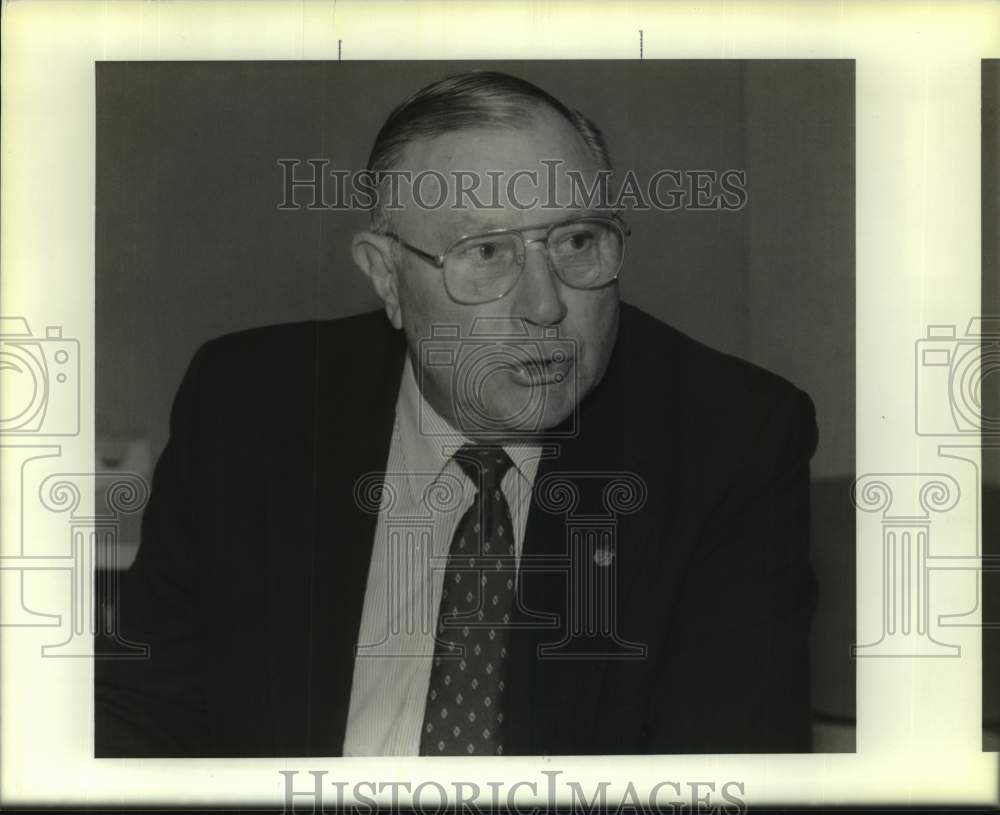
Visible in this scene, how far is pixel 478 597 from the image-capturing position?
3.17 metres

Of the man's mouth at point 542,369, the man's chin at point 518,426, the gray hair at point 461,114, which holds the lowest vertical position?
the man's chin at point 518,426

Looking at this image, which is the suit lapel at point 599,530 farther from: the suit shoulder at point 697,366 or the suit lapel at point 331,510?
the suit lapel at point 331,510

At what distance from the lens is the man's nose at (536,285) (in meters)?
3.12

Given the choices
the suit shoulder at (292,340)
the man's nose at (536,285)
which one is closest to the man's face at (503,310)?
the man's nose at (536,285)

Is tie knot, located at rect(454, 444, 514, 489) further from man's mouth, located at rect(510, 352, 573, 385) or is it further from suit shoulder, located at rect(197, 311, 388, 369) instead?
suit shoulder, located at rect(197, 311, 388, 369)

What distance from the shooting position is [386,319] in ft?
10.4

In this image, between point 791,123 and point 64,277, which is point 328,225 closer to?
point 64,277

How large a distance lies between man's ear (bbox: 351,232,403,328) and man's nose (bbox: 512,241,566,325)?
1.15 feet

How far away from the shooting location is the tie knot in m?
3.17

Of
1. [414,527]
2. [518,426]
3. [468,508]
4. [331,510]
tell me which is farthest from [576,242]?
[331,510]

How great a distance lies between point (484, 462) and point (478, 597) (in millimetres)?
387

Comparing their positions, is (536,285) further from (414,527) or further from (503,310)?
(414,527)

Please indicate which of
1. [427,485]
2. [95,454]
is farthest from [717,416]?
[95,454]

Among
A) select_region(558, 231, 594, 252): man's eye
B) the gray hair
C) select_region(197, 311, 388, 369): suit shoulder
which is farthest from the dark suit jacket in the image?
the gray hair
